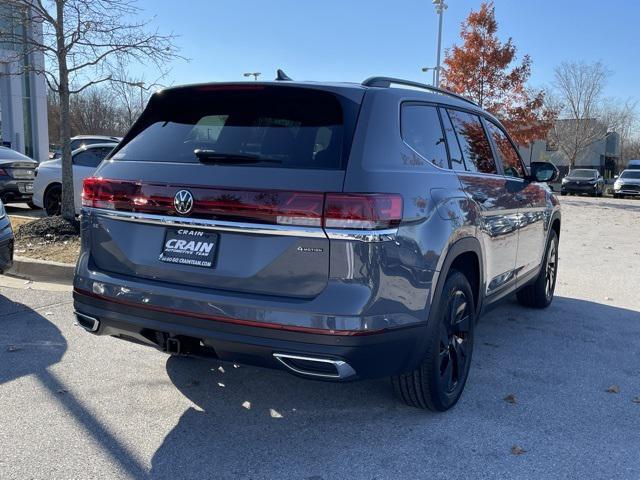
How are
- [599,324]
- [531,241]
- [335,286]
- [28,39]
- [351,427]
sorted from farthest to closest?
[28,39] → [599,324] → [531,241] → [351,427] → [335,286]

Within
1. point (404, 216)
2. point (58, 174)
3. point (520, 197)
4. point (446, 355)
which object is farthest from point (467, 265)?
point (58, 174)

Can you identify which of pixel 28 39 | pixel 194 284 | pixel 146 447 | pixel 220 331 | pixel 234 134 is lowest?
pixel 146 447

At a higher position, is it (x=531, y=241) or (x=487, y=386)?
(x=531, y=241)

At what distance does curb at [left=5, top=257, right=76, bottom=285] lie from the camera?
670cm

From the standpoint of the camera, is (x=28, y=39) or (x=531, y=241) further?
(x=28, y=39)

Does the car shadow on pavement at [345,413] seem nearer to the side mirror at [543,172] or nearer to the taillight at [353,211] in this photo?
the taillight at [353,211]

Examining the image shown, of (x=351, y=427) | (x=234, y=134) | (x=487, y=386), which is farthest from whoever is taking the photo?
(x=487, y=386)

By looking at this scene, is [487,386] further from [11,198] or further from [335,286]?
[11,198]

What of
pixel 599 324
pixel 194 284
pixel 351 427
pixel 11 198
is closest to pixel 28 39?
pixel 11 198

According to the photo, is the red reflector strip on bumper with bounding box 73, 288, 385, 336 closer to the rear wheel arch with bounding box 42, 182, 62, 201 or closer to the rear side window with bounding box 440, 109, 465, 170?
the rear side window with bounding box 440, 109, 465, 170

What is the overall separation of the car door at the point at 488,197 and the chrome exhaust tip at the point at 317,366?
1.50m

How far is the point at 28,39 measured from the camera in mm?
8406

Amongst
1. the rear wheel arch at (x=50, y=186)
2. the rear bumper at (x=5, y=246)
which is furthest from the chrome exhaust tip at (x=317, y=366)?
the rear wheel arch at (x=50, y=186)

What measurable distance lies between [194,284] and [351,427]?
1.26 m
